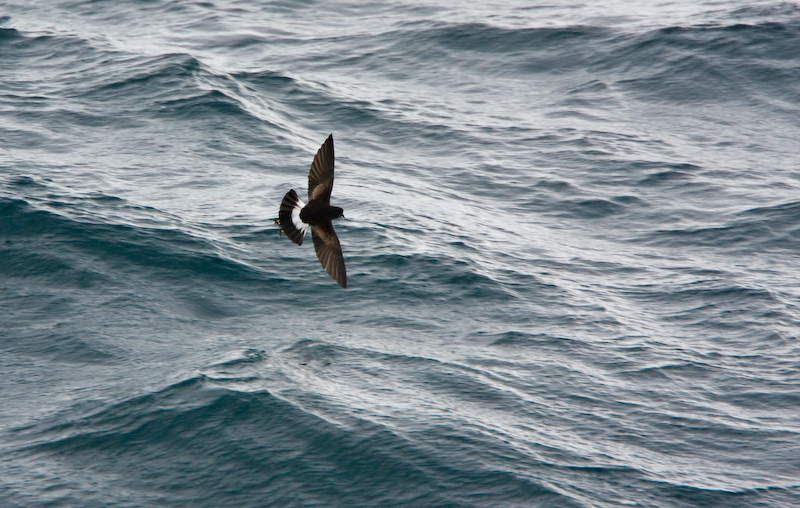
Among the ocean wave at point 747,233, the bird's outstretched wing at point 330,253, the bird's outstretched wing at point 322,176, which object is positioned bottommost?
the ocean wave at point 747,233

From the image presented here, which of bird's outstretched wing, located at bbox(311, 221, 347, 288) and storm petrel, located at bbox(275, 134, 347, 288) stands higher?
storm petrel, located at bbox(275, 134, 347, 288)

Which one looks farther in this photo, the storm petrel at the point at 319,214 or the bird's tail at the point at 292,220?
the storm petrel at the point at 319,214

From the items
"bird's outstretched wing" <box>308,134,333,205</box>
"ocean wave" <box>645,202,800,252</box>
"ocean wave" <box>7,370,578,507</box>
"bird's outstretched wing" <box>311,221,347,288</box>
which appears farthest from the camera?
"ocean wave" <box>645,202,800,252</box>

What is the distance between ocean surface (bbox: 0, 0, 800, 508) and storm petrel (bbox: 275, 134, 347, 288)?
1861mm

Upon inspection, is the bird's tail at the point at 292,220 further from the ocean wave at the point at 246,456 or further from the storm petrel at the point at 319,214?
the ocean wave at the point at 246,456

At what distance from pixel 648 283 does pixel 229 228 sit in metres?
6.57

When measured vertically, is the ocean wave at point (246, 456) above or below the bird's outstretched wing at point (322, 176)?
below

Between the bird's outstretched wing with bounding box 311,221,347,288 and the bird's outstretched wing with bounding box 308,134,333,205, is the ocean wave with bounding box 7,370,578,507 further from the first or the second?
the bird's outstretched wing with bounding box 308,134,333,205

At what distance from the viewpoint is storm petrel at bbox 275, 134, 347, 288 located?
9703 mm

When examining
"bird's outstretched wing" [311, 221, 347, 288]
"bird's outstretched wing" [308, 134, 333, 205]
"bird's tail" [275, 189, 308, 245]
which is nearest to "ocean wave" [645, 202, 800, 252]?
"bird's outstretched wing" [311, 221, 347, 288]

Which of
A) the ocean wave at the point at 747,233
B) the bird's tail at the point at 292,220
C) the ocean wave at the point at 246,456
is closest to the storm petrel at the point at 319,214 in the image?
the bird's tail at the point at 292,220

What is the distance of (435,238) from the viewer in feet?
50.3

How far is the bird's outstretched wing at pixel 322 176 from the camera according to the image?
388 inches

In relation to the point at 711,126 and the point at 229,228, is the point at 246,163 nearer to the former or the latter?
the point at 229,228
